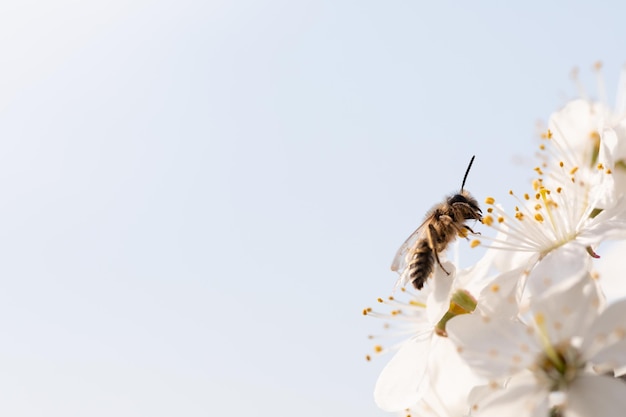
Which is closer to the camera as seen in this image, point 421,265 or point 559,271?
point 559,271

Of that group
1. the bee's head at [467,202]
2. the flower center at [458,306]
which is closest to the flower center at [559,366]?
the flower center at [458,306]

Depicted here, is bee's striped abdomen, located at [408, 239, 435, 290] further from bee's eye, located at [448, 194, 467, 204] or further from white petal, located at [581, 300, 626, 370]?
white petal, located at [581, 300, 626, 370]

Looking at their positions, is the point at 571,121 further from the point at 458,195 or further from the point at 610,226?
the point at 610,226

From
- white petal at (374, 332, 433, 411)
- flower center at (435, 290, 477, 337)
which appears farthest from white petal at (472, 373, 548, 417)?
white petal at (374, 332, 433, 411)

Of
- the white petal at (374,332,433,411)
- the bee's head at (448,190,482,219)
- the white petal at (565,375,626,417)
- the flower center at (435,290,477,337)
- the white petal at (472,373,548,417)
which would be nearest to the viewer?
the white petal at (565,375,626,417)

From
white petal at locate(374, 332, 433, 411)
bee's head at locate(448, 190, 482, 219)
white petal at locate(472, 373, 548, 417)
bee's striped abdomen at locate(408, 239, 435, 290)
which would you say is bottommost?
→ white petal at locate(472, 373, 548, 417)

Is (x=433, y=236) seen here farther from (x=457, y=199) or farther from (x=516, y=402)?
(x=516, y=402)

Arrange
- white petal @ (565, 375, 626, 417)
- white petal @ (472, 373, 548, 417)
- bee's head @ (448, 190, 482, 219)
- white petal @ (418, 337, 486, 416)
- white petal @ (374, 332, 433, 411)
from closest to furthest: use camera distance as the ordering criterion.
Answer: white petal @ (565, 375, 626, 417), white petal @ (472, 373, 548, 417), white petal @ (418, 337, 486, 416), white petal @ (374, 332, 433, 411), bee's head @ (448, 190, 482, 219)

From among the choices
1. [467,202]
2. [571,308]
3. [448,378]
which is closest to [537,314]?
[571,308]

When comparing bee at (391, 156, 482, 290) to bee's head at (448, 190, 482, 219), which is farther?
bee's head at (448, 190, 482, 219)
